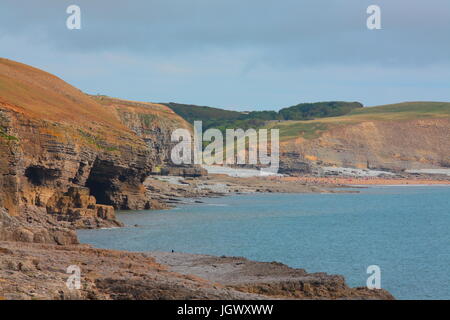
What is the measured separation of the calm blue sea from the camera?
44.6 metres

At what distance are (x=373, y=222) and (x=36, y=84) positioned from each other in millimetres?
44344

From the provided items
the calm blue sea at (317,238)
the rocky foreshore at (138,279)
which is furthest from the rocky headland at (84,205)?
the calm blue sea at (317,238)

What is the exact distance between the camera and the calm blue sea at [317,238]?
146 feet

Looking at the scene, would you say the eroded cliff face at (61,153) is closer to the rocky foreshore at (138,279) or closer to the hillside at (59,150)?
the hillside at (59,150)

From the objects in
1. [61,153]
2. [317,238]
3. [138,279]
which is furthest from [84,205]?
[138,279]

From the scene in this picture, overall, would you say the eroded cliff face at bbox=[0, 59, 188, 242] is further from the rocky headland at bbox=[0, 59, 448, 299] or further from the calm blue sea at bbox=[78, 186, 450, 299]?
the calm blue sea at bbox=[78, 186, 450, 299]

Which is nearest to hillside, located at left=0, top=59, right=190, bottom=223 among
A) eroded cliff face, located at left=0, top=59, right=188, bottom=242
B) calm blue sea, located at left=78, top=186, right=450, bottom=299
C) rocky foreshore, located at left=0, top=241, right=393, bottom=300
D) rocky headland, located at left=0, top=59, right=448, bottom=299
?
eroded cliff face, located at left=0, top=59, right=188, bottom=242

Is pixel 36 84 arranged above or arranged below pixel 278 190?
above

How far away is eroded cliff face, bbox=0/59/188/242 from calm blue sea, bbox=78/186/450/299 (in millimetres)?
4277

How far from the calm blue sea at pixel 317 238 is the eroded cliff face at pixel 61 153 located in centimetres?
428

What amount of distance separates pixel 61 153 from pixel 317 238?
25.0 metres

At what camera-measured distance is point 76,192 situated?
211 ft
